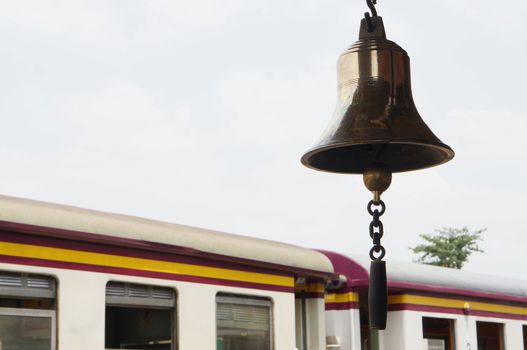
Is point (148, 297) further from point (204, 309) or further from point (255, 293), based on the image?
point (255, 293)

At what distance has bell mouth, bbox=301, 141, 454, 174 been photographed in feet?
12.2

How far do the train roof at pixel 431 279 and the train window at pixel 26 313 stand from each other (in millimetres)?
4284

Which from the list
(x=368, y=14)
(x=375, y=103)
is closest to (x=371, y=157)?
(x=375, y=103)

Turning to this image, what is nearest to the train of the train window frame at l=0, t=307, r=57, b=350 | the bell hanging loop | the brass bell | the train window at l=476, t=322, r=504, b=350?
the train window frame at l=0, t=307, r=57, b=350

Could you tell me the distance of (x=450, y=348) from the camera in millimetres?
10891

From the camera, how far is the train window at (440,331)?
1097 centimetres

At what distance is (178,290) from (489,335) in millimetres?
5809

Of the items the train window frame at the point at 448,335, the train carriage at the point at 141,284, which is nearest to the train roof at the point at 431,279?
the train window frame at the point at 448,335

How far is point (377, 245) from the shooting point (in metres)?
3.26

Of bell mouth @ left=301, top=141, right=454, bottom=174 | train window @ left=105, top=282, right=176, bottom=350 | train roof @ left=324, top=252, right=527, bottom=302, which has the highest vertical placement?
train roof @ left=324, top=252, right=527, bottom=302

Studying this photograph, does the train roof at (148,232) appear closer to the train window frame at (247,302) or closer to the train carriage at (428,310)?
the train window frame at (247,302)

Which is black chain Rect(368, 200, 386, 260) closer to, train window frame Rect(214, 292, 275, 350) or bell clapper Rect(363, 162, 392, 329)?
bell clapper Rect(363, 162, 392, 329)

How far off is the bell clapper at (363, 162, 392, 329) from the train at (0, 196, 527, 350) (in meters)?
3.39

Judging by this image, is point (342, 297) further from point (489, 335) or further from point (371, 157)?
point (371, 157)
